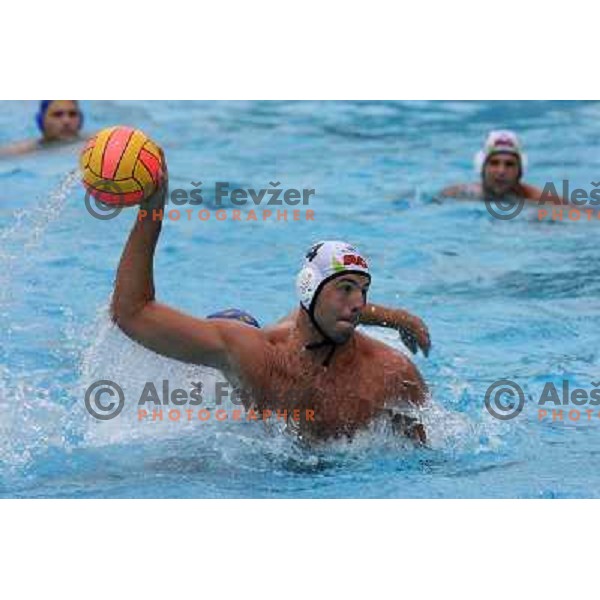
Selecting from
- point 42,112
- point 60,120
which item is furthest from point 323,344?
point 42,112

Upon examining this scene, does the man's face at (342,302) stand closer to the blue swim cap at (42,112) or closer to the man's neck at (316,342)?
the man's neck at (316,342)

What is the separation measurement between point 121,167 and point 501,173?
19.5ft

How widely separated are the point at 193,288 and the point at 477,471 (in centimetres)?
318

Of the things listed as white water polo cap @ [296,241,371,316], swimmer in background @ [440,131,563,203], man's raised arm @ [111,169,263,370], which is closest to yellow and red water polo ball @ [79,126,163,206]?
man's raised arm @ [111,169,263,370]

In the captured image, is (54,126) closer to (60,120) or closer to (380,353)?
(60,120)

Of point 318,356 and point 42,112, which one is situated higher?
point 42,112

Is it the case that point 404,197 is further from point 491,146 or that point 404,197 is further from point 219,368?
point 219,368

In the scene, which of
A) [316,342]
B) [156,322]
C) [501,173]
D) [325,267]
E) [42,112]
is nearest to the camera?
[156,322]

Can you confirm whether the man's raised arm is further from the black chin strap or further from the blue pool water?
the blue pool water

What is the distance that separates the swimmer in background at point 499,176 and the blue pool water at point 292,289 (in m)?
0.24

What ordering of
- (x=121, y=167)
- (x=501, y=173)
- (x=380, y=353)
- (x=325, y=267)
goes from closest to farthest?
(x=121, y=167) < (x=325, y=267) < (x=380, y=353) < (x=501, y=173)

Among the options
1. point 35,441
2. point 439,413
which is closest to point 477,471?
point 439,413

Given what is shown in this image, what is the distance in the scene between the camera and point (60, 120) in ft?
40.4
